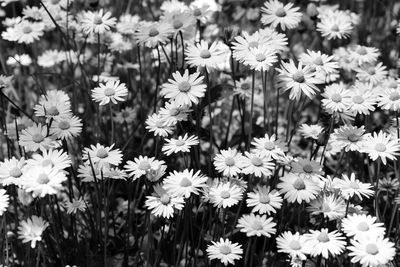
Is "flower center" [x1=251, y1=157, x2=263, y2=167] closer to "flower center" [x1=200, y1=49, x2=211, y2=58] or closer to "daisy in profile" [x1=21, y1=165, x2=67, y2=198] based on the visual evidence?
"flower center" [x1=200, y1=49, x2=211, y2=58]

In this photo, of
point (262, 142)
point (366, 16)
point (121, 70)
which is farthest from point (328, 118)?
point (366, 16)

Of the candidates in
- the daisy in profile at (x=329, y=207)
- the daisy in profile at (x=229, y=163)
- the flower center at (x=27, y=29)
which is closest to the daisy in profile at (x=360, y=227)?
the daisy in profile at (x=329, y=207)

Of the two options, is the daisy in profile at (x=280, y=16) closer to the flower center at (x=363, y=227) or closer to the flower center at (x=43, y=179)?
the flower center at (x=363, y=227)

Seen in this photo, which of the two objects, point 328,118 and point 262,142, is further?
point 328,118

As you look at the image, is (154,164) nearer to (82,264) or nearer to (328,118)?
(82,264)

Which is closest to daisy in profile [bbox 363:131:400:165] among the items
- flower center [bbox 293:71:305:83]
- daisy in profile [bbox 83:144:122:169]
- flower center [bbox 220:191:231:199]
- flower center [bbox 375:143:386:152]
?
flower center [bbox 375:143:386:152]
